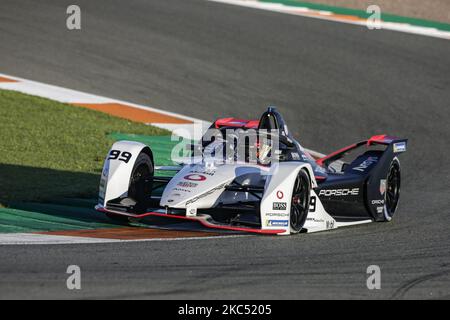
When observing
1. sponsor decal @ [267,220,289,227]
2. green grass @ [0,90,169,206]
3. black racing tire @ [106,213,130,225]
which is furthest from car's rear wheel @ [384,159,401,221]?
green grass @ [0,90,169,206]

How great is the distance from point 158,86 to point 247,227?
364 inches

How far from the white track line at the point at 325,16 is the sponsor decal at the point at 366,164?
11.8 metres

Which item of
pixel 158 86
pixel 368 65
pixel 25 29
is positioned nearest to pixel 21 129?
pixel 158 86

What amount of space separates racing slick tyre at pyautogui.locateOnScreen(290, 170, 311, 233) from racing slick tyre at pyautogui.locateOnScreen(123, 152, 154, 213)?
1565 mm

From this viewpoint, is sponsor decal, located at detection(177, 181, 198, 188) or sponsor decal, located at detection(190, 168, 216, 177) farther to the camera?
sponsor decal, located at detection(190, 168, 216, 177)

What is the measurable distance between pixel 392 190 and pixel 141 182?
2915 millimetres

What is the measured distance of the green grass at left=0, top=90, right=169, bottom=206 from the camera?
10.9 metres

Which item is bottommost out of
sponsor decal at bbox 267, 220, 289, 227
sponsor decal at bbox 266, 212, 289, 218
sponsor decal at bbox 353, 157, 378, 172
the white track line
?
sponsor decal at bbox 267, 220, 289, 227

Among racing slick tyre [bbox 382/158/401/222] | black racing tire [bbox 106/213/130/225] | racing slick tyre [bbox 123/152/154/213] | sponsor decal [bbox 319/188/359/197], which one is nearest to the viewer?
black racing tire [bbox 106/213/130/225]

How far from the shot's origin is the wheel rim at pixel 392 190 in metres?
10.7

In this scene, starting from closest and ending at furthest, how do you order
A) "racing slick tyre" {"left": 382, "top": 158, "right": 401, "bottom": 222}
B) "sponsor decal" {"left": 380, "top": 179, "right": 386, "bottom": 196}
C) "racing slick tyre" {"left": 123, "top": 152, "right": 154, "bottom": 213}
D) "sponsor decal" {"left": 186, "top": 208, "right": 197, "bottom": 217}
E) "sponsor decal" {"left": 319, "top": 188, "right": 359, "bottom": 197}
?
"sponsor decal" {"left": 186, "top": 208, "right": 197, "bottom": 217}, "racing slick tyre" {"left": 123, "top": 152, "right": 154, "bottom": 213}, "sponsor decal" {"left": 319, "top": 188, "right": 359, "bottom": 197}, "sponsor decal" {"left": 380, "top": 179, "right": 386, "bottom": 196}, "racing slick tyre" {"left": 382, "top": 158, "right": 401, "bottom": 222}

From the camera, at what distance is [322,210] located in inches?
375

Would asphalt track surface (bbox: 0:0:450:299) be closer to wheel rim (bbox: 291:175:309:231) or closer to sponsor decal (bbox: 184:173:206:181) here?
wheel rim (bbox: 291:175:309:231)

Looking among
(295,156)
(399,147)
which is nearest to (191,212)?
(295,156)
